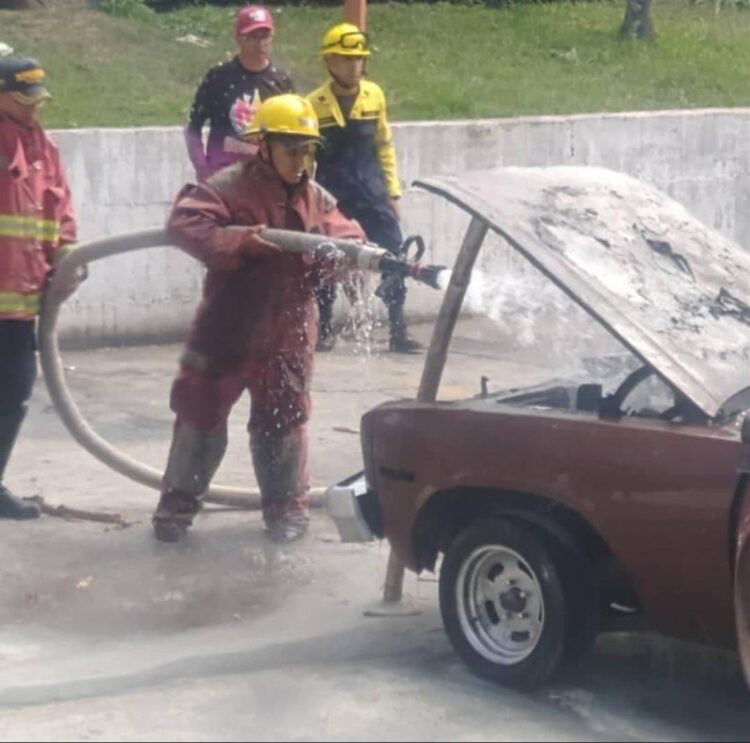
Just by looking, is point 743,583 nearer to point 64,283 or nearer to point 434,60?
point 64,283

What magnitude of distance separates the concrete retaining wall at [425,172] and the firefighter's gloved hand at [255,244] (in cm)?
469

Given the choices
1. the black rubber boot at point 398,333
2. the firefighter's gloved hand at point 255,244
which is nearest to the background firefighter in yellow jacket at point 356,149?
the black rubber boot at point 398,333

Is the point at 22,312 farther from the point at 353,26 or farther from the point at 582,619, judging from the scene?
the point at 353,26

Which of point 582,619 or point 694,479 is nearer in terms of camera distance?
point 694,479

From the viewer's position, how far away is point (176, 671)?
6402 millimetres

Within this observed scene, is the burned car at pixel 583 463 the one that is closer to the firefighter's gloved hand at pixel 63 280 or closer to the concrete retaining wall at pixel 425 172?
the firefighter's gloved hand at pixel 63 280

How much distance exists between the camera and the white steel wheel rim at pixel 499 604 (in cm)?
609

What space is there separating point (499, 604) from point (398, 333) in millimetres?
5993

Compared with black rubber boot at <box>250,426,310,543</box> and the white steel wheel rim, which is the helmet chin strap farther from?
the white steel wheel rim

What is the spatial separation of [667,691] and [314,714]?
1212 mm

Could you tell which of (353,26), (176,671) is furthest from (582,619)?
(353,26)

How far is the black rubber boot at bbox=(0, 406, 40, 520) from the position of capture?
27.0 ft

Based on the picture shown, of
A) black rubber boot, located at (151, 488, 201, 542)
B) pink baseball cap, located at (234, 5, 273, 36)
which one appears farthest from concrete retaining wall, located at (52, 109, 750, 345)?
black rubber boot, located at (151, 488, 201, 542)

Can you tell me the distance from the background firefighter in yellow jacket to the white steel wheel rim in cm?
515
